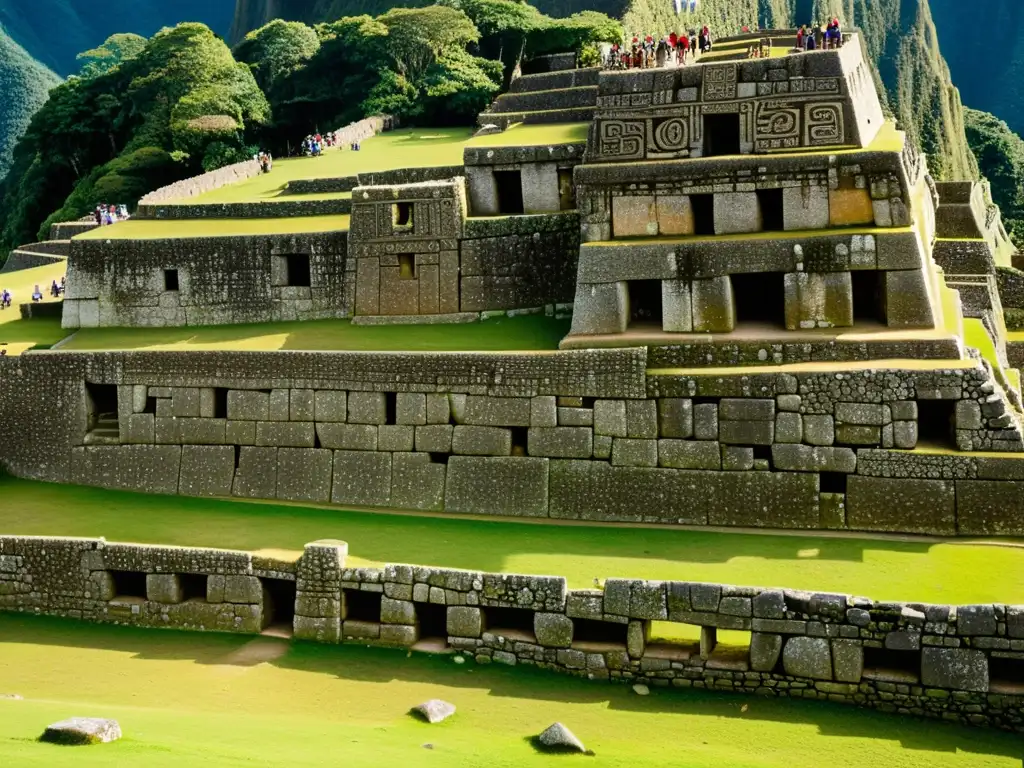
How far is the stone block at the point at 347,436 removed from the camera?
22859mm

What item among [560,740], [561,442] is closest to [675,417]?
[561,442]

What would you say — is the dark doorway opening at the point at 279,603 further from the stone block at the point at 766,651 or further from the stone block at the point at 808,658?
the stone block at the point at 808,658

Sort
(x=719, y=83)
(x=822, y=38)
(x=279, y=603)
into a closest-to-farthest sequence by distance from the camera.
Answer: (x=279, y=603) → (x=719, y=83) → (x=822, y=38)

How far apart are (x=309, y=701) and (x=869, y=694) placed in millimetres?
6789

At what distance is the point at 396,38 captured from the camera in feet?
178

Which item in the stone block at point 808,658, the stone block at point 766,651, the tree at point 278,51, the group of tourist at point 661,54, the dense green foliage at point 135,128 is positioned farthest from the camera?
the tree at point 278,51

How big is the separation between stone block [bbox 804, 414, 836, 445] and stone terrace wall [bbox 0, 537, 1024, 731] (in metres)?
3.87

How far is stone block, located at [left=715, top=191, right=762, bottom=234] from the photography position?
73.7 feet

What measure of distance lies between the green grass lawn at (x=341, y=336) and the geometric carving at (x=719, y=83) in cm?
452

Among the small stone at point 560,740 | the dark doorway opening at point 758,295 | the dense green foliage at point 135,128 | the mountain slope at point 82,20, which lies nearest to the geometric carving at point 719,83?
the dark doorway opening at point 758,295

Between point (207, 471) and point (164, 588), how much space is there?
12.9 ft

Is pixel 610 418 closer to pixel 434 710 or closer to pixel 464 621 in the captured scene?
pixel 464 621

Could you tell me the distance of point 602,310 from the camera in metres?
22.6

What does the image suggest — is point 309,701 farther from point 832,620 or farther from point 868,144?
point 868,144
